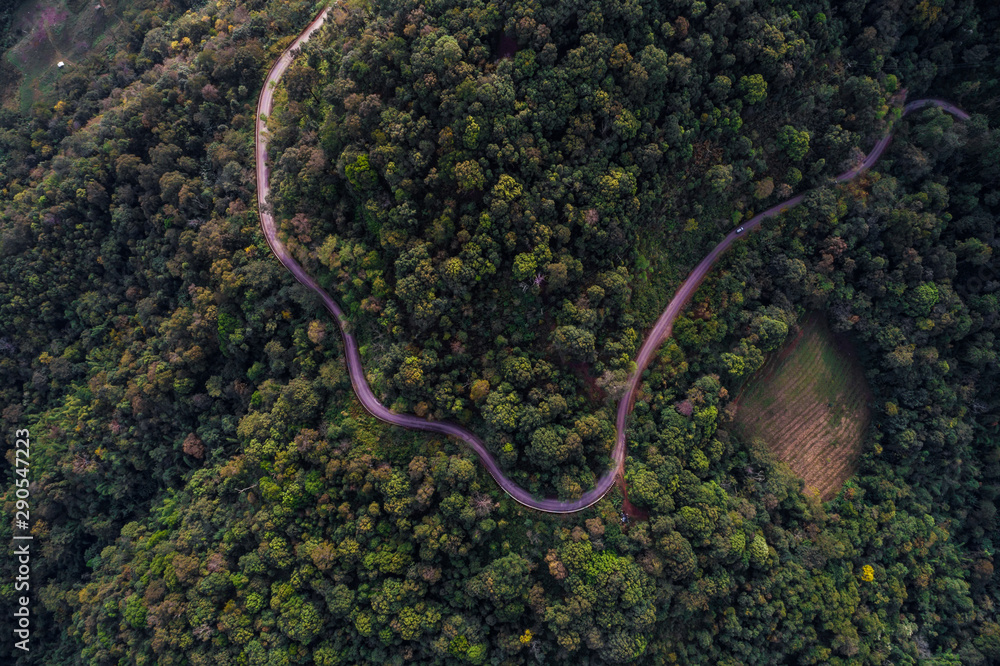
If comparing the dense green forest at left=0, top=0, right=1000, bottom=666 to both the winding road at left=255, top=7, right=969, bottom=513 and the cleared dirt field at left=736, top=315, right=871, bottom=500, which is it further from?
the cleared dirt field at left=736, top=315, right=871, bottom=500

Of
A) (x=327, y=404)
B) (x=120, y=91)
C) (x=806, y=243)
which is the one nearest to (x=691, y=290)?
(x=806, y=243)

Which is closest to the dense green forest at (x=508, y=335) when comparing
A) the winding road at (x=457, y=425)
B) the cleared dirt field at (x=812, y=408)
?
the winding road at (x=457, y=425)

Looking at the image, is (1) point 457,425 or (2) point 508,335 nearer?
(2) point 508,335

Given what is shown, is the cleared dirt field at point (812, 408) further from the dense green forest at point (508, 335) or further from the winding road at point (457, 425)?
the winding road at point (457, 425)

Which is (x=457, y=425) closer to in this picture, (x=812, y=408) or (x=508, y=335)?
(x=508, y=335)

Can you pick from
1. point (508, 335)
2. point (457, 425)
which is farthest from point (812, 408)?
point (457, 425)

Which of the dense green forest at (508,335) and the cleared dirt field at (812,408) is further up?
the dense green forest at (508,335)
